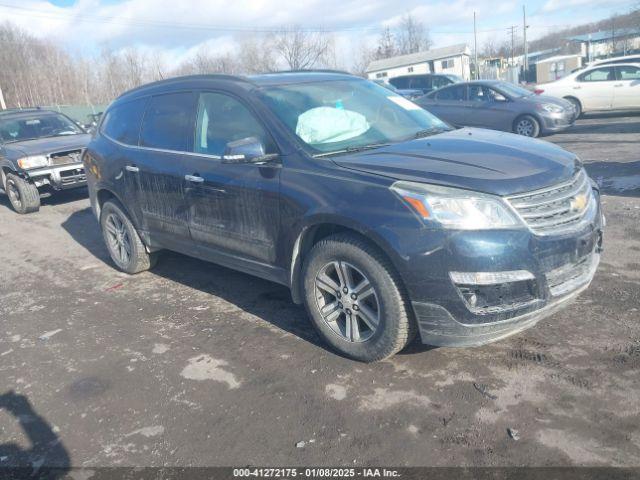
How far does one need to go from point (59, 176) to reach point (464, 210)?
8576 millimetres

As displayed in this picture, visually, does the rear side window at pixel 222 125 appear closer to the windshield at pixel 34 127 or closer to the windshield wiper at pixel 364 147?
the windshield wiper at pixel 364 147

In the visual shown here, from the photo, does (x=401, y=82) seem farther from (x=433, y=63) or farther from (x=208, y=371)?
(x=433, y=63)

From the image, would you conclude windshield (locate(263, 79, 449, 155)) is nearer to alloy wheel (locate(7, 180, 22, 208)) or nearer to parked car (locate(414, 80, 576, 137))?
alloy wheel (locate(7, 180, 22, 208))

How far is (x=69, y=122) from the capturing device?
11.1 m

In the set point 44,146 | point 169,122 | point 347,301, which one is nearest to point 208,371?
point 347,301

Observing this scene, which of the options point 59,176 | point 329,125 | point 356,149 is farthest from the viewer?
point 59,176

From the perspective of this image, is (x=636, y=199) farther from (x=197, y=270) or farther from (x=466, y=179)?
(x=197, y=270)

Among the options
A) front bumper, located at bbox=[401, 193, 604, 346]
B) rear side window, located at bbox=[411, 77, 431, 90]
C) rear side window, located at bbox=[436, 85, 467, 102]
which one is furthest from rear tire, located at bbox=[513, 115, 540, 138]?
front bumper, located at bbox=[401, 193, 604, 346]

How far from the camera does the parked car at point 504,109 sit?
1276 centimetres

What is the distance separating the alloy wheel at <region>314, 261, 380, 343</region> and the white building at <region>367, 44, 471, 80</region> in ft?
209

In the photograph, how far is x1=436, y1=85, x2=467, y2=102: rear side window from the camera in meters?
13.9

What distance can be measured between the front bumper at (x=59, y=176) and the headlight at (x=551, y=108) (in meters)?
10.2

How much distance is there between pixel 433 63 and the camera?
65.5 metres

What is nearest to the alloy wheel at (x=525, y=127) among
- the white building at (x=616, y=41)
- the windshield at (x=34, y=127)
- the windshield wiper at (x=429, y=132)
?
the windshield wiper at (x=429, y=132)
